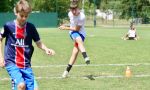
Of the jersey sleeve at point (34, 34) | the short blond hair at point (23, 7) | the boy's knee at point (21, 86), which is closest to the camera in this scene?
the short blond hair at point (23, 7)

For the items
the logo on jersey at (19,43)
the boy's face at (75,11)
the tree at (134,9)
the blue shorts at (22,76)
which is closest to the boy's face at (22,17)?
the logo on jersey at (19,43)

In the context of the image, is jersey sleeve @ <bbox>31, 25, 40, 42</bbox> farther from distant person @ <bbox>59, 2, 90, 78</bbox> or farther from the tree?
the tree


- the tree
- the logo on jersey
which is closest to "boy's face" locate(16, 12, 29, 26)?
the logo on jersey

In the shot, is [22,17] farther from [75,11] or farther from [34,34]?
[75,11]

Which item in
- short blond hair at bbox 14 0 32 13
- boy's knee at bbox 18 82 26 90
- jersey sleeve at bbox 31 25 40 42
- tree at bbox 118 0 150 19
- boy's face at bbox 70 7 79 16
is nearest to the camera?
short blond hair at bbox 14 0 32 13

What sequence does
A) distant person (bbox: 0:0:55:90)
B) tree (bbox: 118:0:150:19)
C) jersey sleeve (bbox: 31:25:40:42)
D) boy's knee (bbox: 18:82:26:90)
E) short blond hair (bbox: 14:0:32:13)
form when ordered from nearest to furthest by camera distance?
short blond hair (bbox: 14:0:32:13) < boy's knee (bbox: 18:82:26:90) < distant person (bbox: 0:0:55:90) < jersey sleeve (bbox: 31:25:40:42) < tree (bbox: 118:0:150:19)

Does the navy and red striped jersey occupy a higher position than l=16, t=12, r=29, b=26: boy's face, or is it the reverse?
l=16, t=12, r=29, b=26: boy's face

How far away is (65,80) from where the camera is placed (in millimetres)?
10633

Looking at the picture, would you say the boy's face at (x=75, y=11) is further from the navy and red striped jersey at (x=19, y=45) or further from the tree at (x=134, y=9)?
the tree at (x=134, y=9)

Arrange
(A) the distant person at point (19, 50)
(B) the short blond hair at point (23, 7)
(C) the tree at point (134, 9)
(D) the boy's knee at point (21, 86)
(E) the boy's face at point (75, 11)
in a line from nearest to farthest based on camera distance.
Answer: (B) the short blond hair at point (23, 7)
(D) the boy's knee at point (21, 86)
(A) the distant person at point (19, 50)
(E) the boy's face at point (75, 11)
(C) the tree at point (134, 9)

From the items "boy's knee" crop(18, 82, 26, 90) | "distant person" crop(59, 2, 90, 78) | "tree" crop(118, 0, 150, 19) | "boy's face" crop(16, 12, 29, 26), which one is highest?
"boy's face" crop(16, 12, 29, 26)

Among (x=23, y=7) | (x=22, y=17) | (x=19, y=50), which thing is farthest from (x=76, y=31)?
(x=23, y=7)

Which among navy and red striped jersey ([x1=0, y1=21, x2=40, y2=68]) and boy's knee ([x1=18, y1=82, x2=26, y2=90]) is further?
navy and red striped jersey ([x1=0, y1=21, x2=40, y2=68])

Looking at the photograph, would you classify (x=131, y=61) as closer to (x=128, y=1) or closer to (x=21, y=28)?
(x=21, y=28)
